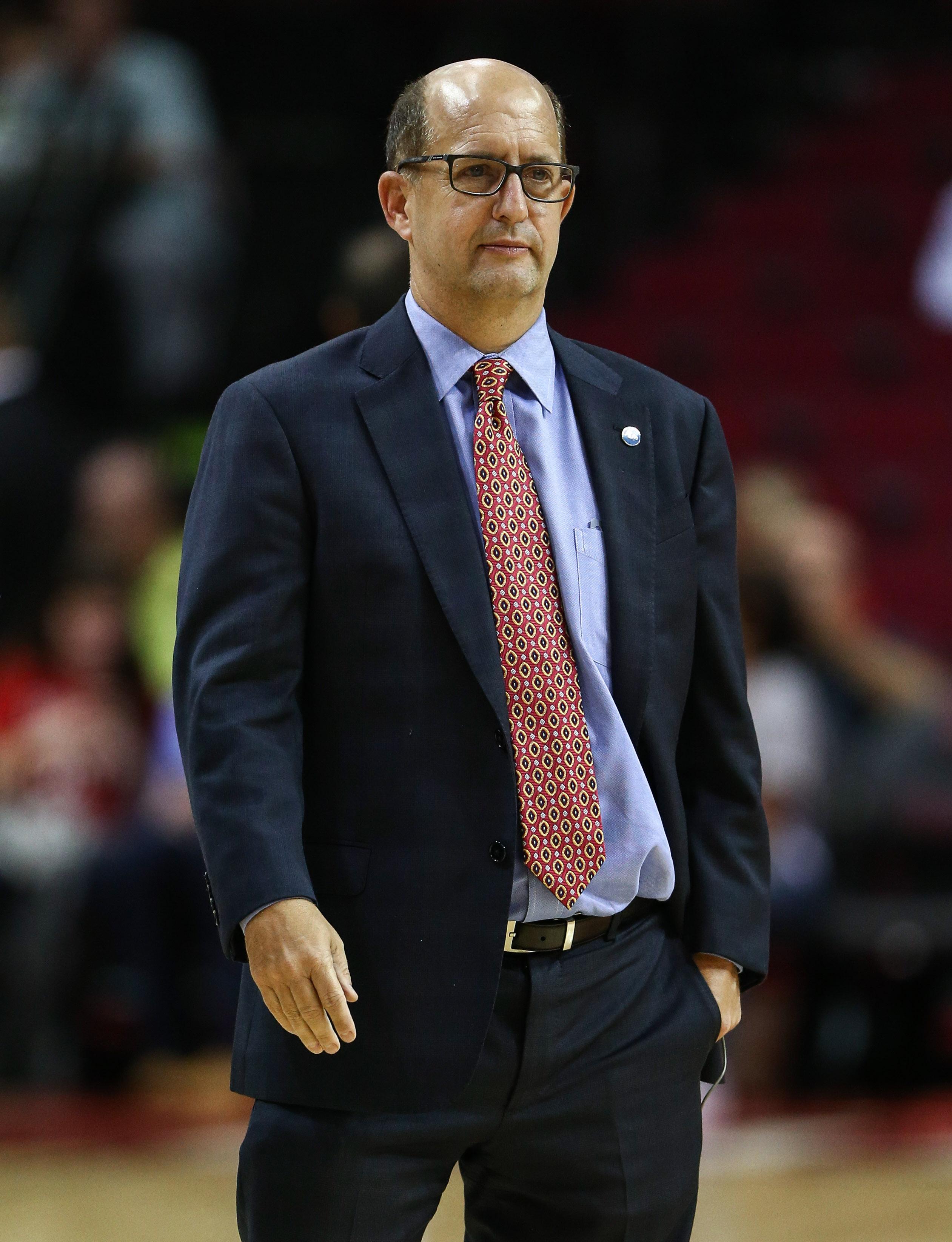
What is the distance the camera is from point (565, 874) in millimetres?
1667

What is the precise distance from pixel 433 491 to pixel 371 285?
2.88 feet

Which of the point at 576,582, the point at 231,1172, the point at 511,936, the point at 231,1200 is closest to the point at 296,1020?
the point at 511,936

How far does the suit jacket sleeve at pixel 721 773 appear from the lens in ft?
5.89

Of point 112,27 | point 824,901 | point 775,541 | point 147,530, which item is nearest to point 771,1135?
point 824,901

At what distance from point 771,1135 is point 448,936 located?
2333 mm

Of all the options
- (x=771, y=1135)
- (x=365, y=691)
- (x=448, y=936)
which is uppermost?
(x=365, y=691)

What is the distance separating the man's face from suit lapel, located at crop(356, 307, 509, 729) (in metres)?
0.10

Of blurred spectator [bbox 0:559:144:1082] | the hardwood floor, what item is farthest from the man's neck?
blurred spectator [bbox 0:559:144:1082]

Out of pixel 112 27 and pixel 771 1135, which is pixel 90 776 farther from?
pixel 112 27

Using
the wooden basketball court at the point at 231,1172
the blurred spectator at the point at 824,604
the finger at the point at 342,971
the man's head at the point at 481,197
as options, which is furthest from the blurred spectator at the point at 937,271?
the finger at the point at 342,971

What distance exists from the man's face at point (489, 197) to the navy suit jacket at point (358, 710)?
0.13 metres

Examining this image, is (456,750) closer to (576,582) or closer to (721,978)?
(576,582)

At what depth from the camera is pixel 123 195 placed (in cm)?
502

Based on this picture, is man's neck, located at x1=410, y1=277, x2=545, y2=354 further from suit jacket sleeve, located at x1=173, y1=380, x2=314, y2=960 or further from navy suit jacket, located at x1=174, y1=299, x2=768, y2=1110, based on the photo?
suit jacket sleeve, located at x1=173, y1=380, x2=314, y2=960
